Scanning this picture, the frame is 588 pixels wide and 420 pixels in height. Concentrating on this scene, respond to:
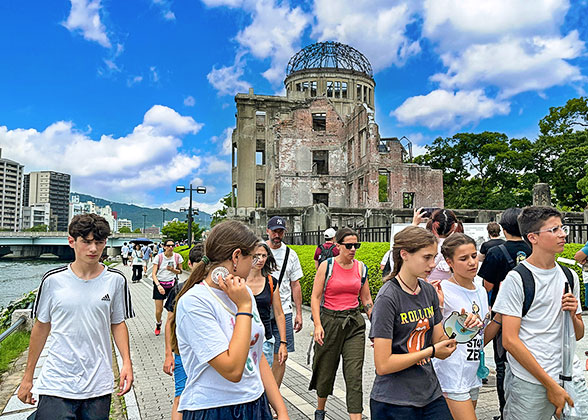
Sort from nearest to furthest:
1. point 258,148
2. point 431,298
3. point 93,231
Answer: point 431,298, point 93,231, point 258,148

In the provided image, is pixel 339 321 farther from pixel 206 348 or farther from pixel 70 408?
pixel 206 348

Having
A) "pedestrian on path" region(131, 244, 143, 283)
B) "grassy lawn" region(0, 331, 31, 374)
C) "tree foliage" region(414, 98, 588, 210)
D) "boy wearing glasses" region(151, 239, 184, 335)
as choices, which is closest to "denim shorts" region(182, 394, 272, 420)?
"grassy lawn" region(0, 331, 31, 374)

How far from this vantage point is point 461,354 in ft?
11.1

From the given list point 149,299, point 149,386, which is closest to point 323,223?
point 149,299

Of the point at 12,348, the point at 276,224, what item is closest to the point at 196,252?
the point at 276,224

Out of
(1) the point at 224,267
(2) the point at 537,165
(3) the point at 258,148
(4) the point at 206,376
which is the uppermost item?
(3) the point at 258,148

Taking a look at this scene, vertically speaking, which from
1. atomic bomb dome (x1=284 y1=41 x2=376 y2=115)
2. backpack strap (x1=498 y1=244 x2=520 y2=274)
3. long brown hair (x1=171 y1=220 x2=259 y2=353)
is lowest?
backpack strap (x1=498 y1=244 x2=520 y2=274)

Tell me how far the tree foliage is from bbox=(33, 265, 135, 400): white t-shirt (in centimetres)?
3374

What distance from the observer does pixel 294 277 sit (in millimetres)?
5594

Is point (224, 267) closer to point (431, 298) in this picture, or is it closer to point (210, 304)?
point (210, 304)

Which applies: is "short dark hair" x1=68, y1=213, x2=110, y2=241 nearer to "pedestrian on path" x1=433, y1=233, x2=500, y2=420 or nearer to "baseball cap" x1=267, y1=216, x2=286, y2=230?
"baseball cap" x1=267, y1=216, x2=286, y2=230

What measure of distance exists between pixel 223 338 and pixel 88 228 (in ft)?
5.70

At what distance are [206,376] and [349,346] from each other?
2748 mm

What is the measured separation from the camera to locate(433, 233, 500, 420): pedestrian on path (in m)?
3.28
